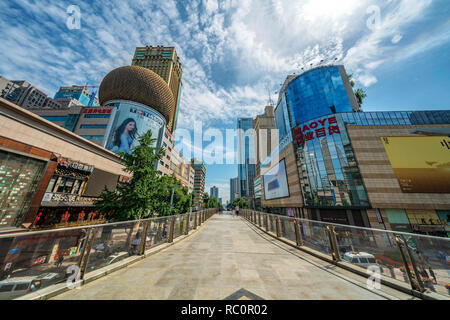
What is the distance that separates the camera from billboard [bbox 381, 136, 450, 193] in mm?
22078

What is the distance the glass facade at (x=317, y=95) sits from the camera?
29.7 metres

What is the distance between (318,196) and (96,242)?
3143cm

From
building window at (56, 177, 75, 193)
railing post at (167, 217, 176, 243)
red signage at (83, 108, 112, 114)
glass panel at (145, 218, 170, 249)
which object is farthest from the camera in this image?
red signage at (83, 108, 112, 114)

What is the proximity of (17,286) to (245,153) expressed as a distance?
158536 mm

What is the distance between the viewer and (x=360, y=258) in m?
4.30

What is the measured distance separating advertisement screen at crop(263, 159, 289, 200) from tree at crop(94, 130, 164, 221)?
31.9 m

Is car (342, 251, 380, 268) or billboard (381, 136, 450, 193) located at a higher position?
billboard (381, 136, 450, 193)

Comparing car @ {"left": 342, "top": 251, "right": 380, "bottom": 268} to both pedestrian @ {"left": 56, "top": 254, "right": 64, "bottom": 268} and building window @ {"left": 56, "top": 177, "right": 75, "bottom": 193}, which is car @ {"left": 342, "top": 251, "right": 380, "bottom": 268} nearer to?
pedestrian @ {"left": 56, "top": 254, "right": 64, "bottom": 268}

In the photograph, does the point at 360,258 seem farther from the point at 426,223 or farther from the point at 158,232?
the point at 426,223

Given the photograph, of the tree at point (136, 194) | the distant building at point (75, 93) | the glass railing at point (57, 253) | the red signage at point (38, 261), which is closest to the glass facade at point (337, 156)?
the tree at point (136, 194)

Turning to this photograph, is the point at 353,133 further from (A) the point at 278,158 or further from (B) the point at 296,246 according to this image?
(B) the point at 296,246

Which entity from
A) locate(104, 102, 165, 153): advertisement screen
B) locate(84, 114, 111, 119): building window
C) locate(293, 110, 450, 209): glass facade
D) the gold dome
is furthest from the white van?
the gold dome

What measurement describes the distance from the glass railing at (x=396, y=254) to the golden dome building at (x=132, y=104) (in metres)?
39.1

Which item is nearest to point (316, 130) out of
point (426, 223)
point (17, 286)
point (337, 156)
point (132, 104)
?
point (337, 156)
